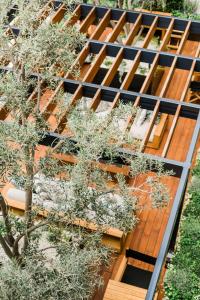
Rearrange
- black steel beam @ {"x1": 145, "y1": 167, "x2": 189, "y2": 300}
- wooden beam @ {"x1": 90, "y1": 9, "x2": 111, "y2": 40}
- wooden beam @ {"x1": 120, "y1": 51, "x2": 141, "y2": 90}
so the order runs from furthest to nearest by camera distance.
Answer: wooden beam @ {"x1": 90, "y1": 9, "x2": 111, "y2": 40}, wooden beam @ {"x1": 120, "y1": 51, "x2": 141, "y2": 90}, black steel beam @ {"x1": 145, "y1": 167, "x2": 189, "y2": 300}

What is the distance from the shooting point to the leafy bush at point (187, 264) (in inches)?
411

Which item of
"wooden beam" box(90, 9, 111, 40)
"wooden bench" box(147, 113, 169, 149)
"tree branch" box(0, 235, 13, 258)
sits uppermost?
"wooden beam" box(90, 9, 111, 40)

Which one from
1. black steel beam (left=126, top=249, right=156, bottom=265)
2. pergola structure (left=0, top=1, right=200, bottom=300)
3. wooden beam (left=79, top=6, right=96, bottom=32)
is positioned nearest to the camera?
pergola structure (left=0, top=1, right=200, bottom=300)

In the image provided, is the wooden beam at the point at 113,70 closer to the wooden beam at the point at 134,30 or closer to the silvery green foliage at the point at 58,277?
the wooden beam at the point at 134,30

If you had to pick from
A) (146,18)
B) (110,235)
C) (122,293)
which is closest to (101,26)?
(146,18)

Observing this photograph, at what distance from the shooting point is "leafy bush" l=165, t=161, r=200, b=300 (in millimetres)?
10438

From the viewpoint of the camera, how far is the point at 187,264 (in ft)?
35.4

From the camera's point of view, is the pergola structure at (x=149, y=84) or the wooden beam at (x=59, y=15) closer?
the pergola structure at (x=149, y=84)

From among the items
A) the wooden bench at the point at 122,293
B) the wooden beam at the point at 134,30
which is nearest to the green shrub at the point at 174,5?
the wooden beam at the point at 134,30

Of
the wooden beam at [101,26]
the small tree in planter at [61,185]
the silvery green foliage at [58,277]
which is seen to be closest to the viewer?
the silvery green foliage at [58,277]

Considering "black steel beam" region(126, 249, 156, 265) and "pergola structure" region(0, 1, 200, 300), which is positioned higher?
"pergola structure" region(0, 1, 200, 300)

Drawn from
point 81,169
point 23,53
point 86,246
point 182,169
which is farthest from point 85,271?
point 23,53

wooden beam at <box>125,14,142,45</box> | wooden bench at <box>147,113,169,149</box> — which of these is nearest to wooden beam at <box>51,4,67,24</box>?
wooden beam at <box>125,14,142,45</box>

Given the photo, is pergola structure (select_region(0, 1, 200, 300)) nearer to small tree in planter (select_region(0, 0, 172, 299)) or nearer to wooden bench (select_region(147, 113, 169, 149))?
wooden bench (select_region(147, 113, 169, 149))
